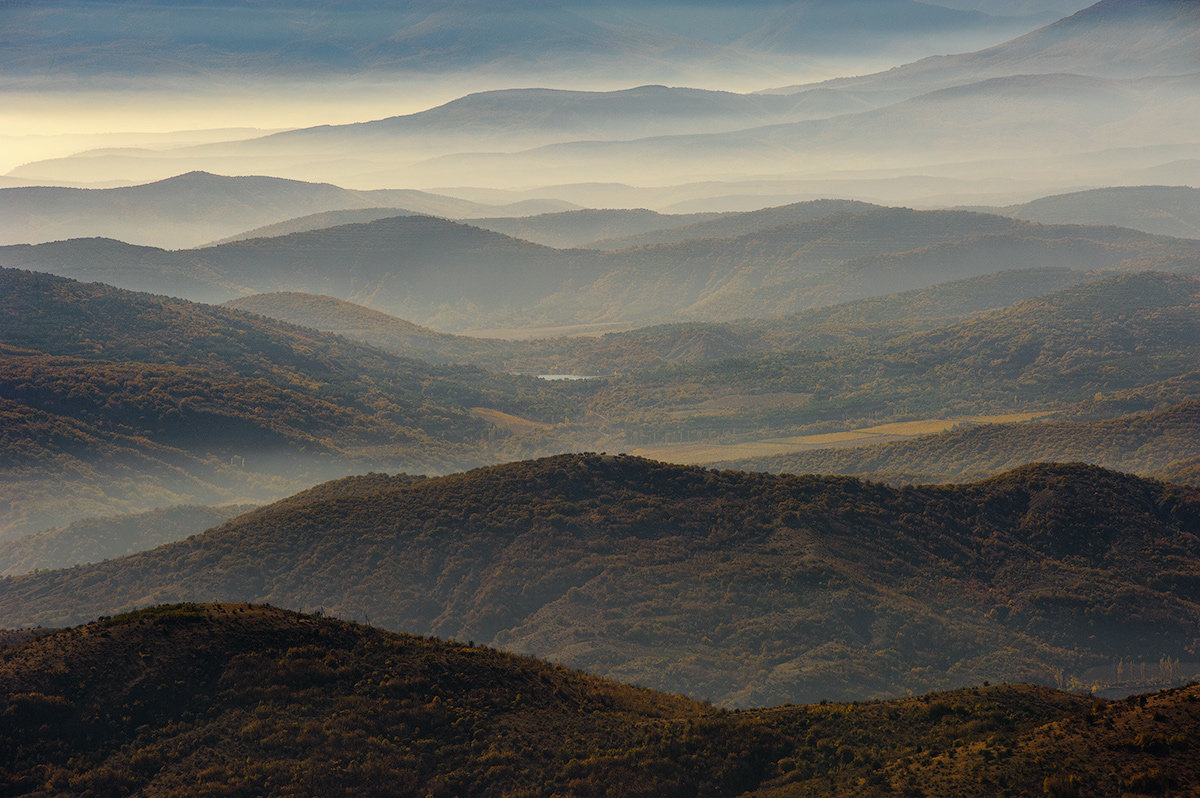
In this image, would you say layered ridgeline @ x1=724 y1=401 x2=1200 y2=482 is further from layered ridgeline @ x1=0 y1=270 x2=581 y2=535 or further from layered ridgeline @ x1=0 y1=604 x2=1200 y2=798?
layered ridgeline @ x1=0 y1=604 x2=1200 y2=798

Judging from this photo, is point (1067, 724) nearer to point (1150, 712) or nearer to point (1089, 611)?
point (1150, 712)

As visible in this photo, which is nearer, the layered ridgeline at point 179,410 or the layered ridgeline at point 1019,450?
the layered ridgeline at point 1019,450

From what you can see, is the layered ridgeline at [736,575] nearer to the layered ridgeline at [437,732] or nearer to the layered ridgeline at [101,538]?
the layered ridgeline at [101,538]

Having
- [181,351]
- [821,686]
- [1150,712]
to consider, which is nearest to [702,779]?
[1150,712]

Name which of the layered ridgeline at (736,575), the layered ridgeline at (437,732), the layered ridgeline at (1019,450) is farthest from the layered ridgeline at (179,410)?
the layered ridgeline at (437,732)

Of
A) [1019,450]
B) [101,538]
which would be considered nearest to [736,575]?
[101,538]
